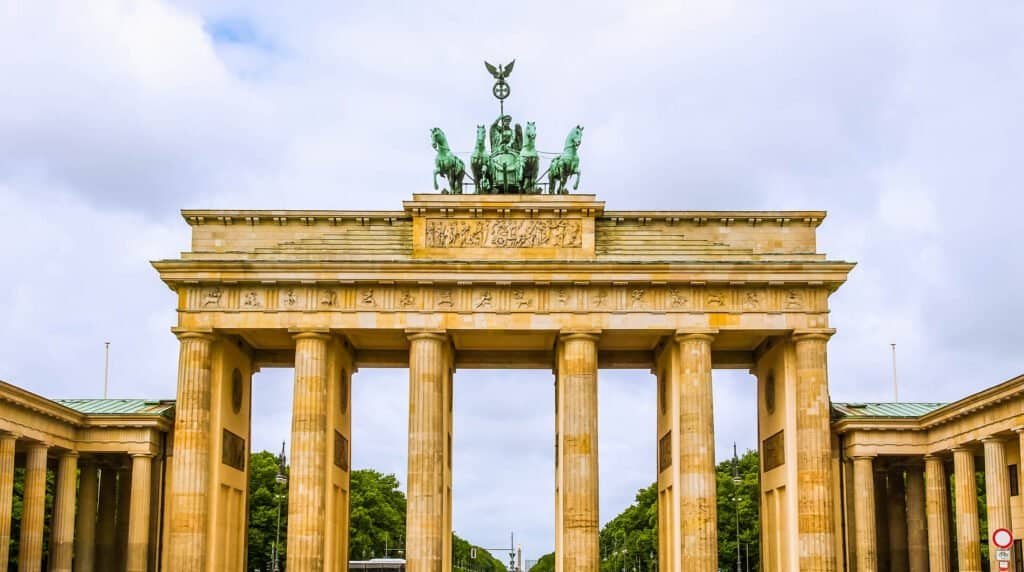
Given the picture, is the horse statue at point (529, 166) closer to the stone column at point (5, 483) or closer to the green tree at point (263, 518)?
the stone column at point (5, 483)

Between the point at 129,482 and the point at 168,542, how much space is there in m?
6.67

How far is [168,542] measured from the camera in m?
47.0

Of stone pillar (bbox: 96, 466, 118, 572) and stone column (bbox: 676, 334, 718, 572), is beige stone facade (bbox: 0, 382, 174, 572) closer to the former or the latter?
stone pillar (bbox: 96, 466, 118, 572)

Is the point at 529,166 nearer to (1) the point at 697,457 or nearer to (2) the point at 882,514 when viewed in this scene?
(1) the point at 697,457

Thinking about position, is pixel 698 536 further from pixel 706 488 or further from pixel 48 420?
pixel 48 420

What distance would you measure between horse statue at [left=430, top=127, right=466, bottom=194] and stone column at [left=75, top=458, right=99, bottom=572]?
18.5m

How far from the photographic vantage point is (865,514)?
47781mm

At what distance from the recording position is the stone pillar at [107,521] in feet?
167

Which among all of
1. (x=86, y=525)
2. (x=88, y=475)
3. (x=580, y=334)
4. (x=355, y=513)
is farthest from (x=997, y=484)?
(x=355, y=513)

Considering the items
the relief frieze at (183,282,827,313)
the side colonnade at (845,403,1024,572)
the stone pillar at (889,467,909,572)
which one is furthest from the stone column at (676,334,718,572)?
the stone pillar at (889,467,909,572)

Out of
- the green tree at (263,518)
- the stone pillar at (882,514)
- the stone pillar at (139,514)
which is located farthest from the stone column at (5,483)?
the green tree at (263,518)

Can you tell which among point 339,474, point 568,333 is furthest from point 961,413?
point 339,474

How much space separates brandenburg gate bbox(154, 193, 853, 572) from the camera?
4641 centimetres

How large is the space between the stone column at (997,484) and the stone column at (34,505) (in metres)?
33.2
